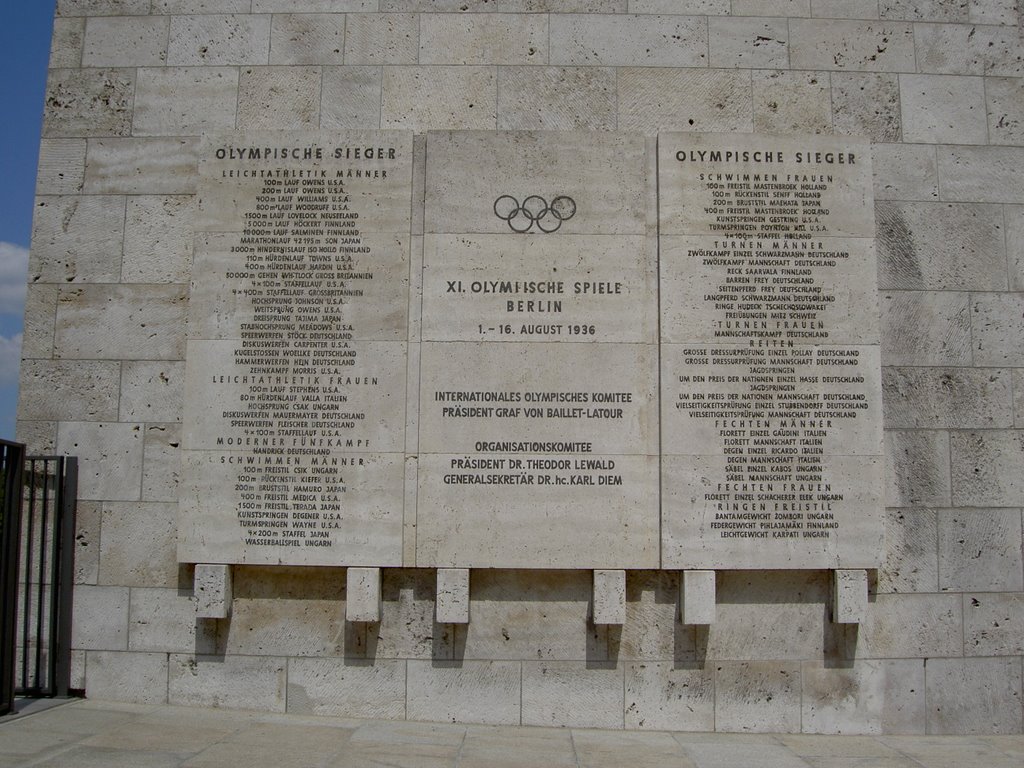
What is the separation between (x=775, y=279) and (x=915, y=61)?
313 centimetres

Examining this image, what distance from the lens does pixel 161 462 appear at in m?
8.64

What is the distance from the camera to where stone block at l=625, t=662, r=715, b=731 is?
809 cm

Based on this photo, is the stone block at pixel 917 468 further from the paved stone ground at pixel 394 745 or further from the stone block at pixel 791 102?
the stone block at pixel 791 102

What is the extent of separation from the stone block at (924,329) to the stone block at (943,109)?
1778 mm

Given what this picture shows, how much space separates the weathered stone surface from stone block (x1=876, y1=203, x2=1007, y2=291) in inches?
73.9

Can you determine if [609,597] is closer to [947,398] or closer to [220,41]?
[947,398]

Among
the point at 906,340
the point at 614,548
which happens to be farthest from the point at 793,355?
the point at 614,548

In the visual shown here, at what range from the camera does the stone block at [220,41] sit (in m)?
9.23

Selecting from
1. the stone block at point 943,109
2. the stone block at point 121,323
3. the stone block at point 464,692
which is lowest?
the stone block at point 464,692

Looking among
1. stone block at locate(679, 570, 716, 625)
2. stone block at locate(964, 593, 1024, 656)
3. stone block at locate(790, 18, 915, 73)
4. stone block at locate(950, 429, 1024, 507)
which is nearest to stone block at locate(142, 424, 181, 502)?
stone block at locate(679, 570, 716, 625)

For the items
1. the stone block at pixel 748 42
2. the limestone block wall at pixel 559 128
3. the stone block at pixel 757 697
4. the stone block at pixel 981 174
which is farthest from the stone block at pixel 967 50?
the stone block at pixel 757 697

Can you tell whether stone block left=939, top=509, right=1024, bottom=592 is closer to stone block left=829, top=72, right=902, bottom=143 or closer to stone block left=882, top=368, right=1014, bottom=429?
stone block left=882, top=368, right=1014, bottom=429

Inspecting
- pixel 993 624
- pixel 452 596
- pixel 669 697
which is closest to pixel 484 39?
pixel 452 596

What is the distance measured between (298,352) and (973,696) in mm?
7505
